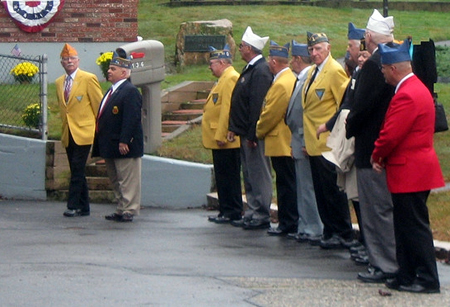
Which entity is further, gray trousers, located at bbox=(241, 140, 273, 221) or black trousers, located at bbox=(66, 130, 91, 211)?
black trousers, located at bbox=(66, 130, 91, 211)

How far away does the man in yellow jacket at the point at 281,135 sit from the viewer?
381 inches

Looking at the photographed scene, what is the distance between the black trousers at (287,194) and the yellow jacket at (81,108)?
8.52 feet

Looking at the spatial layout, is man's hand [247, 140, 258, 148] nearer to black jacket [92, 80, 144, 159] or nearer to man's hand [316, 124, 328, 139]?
black jacket [92, 80, 144, 159]

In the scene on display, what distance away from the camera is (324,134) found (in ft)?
29.0

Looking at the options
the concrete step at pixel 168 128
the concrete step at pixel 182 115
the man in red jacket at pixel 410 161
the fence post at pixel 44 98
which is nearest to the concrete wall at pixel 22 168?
the fence post at pixel 44 98

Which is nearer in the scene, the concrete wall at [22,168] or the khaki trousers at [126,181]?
the khaki trousers at [126,181]

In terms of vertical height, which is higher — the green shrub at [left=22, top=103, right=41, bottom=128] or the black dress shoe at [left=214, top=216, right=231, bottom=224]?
the green shrub at [left=22, top=103, right=41, bottom=128]

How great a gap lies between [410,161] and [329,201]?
2.04m

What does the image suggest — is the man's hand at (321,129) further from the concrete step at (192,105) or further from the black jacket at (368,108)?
the concrete step at (192,105)

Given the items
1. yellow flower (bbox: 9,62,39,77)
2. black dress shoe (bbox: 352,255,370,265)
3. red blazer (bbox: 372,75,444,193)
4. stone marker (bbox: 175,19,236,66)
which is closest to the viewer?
red blazer (bbox: 372,75,444,193)

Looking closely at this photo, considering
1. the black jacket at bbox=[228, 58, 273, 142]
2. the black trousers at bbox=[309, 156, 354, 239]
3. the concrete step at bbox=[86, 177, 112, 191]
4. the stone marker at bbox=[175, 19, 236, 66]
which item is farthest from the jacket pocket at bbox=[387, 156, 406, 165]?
the stone marker at bbox=[175, 19, 236, 66]

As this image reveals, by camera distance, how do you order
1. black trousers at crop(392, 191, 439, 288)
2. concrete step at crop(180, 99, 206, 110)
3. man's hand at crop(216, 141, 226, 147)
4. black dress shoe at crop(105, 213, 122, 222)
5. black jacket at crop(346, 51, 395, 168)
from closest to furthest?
black trousers at crop(392, 191, 439, 288) → black jacket at crop(346, 51, 395, 168) → man's hand at crop(216, 141, 226, 147) → black dress shoe at crop(105, 213, 122, 222) → concrete step at crop(180, 99, 206, 110)

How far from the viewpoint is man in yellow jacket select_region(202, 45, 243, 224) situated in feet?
34.9

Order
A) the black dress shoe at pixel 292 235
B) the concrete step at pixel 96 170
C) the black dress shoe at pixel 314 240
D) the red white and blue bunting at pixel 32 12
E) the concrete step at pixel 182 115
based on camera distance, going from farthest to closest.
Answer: the red white and blue bunting at pixel 32 12 < the concrete step at pixel 182 115 < the concrete step at pixel 96 170 < the black dress shoe at pixel 292 235 < the black dress shoe at pixel 314 240
